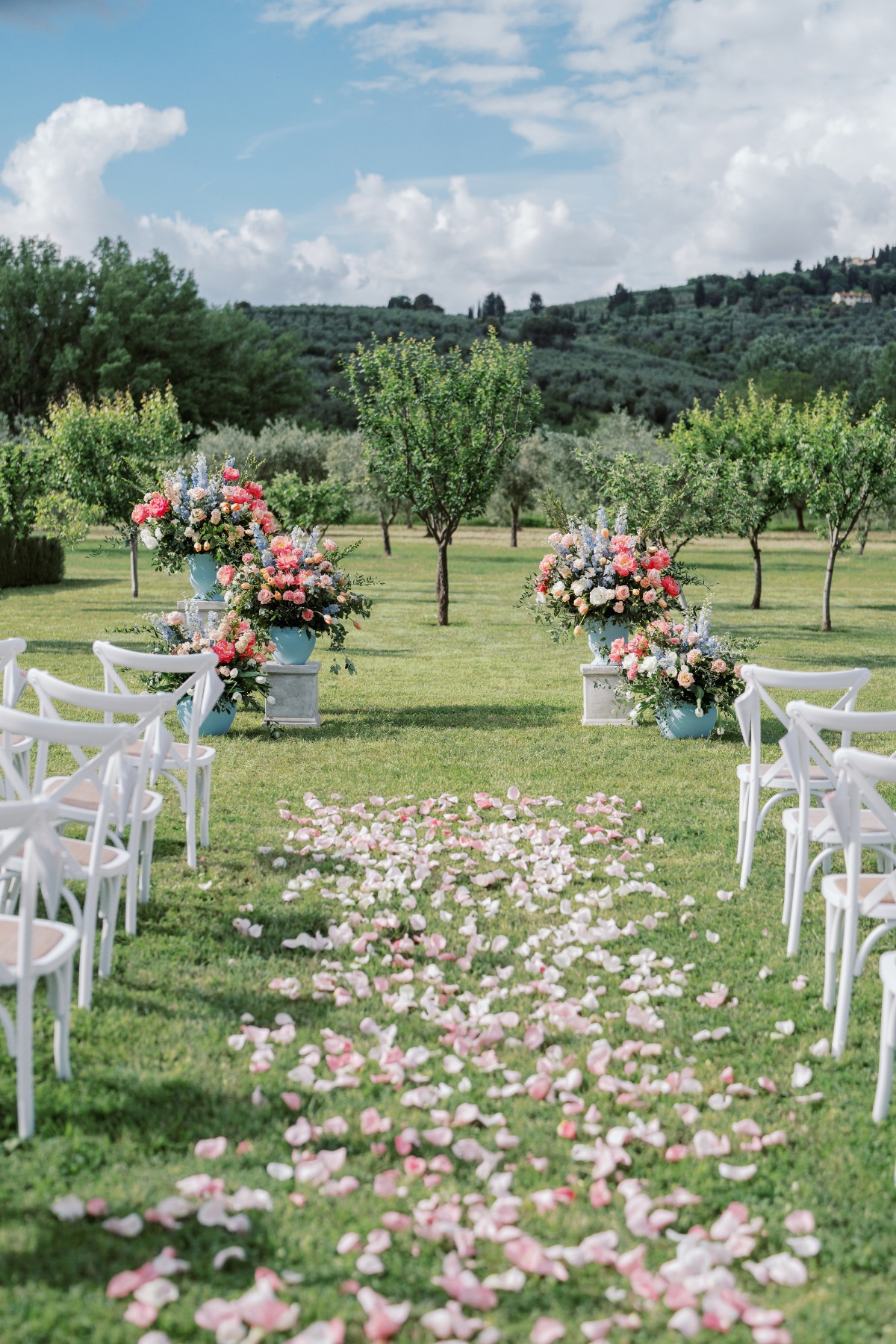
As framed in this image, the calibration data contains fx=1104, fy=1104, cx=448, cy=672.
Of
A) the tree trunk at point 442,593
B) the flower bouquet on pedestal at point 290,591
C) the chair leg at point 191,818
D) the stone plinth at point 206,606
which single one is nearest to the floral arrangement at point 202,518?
the flower bouquet on pedestal at point 290,591

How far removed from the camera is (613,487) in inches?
590

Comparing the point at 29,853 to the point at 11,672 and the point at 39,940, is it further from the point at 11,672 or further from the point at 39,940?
the point at 11,672

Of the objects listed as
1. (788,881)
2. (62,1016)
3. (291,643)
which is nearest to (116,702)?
(62,1016)

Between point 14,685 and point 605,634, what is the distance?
5.59m

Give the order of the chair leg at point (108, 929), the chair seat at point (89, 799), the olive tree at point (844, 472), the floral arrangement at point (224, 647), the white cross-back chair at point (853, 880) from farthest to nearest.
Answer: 1. the olive tree at point (844, 472)
2. the floral arrangement at point (224, 647)
3. the chair seat at point (89, 799)
4. the chair leg at point (108, 929)
5. the white cross-back chair at point (853, 880)

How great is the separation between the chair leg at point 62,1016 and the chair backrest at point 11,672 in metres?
2.19

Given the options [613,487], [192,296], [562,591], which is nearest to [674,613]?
[562,591]

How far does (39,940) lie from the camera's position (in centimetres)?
317

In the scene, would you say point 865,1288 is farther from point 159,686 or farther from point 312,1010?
point 159,686

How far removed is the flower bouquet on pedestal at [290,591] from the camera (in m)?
8.92

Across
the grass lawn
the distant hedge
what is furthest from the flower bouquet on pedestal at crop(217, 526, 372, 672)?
the distant hedge

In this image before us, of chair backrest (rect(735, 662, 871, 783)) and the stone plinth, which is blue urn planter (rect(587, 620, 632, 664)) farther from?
chair backrest (rect(735, 662, 871, 783))

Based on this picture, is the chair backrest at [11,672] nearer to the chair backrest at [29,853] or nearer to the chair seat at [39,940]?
the chair seat at [39,940]

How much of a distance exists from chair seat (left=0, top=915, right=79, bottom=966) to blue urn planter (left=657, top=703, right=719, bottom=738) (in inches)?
251
